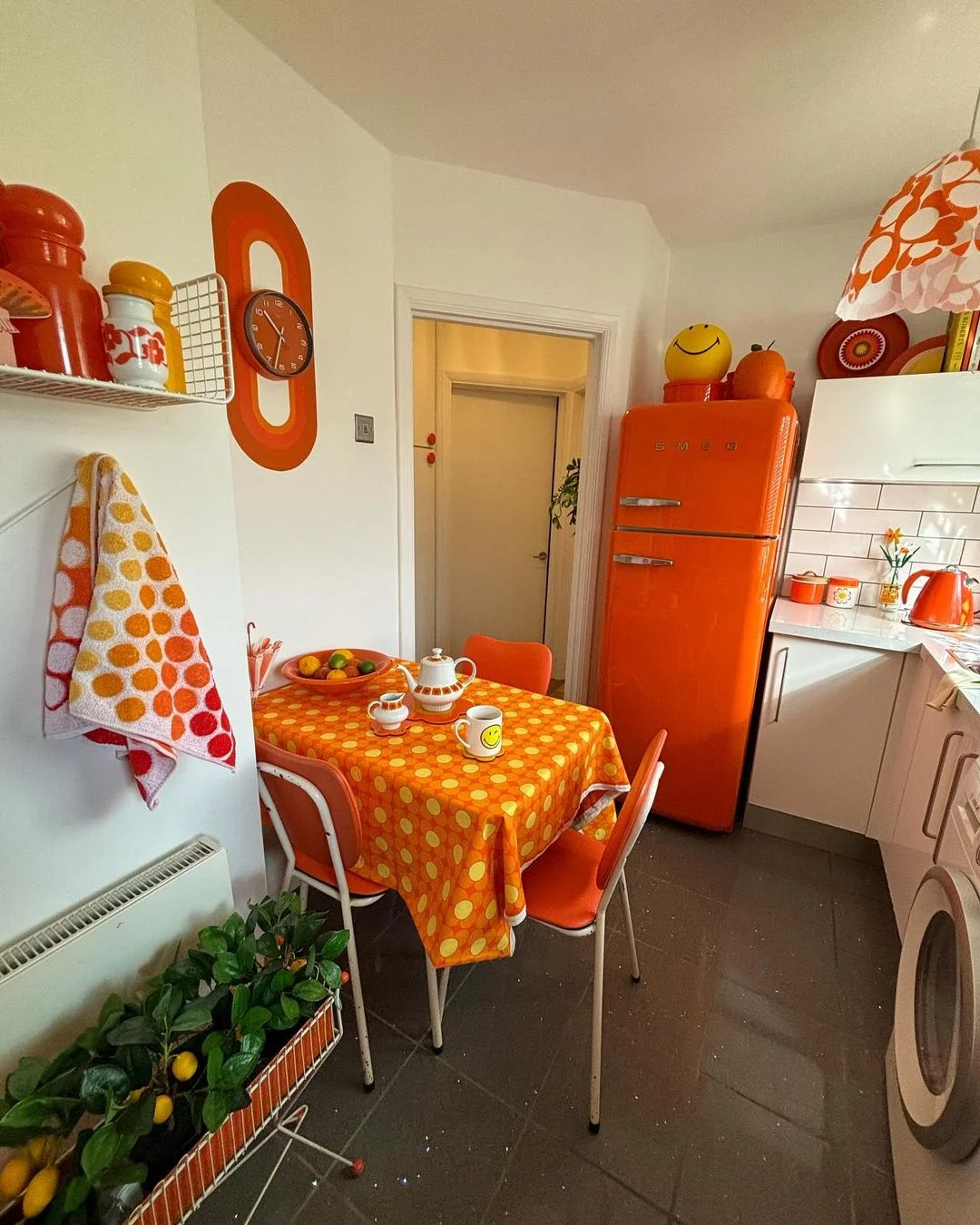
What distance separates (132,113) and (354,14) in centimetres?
81

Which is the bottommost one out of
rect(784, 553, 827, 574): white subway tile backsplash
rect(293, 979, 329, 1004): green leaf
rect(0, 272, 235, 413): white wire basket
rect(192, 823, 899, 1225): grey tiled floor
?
rect(192, 823, 899, 1225): grey tiled floor

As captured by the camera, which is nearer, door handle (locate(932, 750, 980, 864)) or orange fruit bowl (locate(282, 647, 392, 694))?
door handle (locate(932, 750, 980, 864))

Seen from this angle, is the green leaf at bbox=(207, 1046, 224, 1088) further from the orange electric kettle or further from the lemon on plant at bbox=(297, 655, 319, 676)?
the orange electric kettle

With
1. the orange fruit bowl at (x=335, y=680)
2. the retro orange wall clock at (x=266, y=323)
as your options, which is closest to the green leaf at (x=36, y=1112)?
the orange fruit bowl at (x=335, y=680)

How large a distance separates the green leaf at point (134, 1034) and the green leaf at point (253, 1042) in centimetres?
13

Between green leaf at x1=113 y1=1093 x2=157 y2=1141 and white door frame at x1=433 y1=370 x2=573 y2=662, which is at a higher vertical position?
white door frame at x1=433 y1=370 x2=573 y2=662

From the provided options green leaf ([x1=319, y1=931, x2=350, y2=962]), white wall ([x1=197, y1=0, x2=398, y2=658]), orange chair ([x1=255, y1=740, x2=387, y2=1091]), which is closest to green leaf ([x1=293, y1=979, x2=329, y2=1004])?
green leaf ([x1=319, y1=931, x2=350, y2=962])

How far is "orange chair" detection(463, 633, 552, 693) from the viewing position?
178 centimetres

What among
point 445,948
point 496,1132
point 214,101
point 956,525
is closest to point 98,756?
point 445,948

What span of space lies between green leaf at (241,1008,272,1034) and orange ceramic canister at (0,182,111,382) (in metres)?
1.02

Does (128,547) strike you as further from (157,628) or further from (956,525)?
(956,525)

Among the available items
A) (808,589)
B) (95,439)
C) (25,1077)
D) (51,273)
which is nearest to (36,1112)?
(25,1077)

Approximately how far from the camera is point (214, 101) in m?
1.29

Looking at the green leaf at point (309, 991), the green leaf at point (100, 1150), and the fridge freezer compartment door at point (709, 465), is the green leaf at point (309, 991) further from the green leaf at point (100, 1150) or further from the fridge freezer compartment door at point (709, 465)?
the fridge freezer compartment door at point (709, 465)
